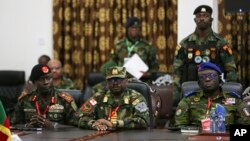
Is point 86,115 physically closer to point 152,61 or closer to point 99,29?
point 152,61

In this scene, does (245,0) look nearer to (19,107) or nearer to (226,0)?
(226,0)

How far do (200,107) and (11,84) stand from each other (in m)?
4.54

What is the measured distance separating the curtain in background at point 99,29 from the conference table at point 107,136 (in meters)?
4.37

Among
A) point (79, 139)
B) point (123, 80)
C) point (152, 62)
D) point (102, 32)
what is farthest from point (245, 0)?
point (79, 139)

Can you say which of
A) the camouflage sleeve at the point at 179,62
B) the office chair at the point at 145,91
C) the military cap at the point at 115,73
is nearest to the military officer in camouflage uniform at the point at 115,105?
the military cap at the point at 115,73

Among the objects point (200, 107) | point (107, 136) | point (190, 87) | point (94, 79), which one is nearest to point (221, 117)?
point (200, 107)

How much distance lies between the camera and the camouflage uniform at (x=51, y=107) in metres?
5.76

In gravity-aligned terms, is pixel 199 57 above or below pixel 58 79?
above

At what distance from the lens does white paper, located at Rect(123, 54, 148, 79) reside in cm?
755

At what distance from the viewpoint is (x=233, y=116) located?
16.8ft

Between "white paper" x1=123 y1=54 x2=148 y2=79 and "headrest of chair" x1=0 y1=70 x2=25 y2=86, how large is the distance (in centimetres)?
226

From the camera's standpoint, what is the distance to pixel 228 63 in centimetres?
652

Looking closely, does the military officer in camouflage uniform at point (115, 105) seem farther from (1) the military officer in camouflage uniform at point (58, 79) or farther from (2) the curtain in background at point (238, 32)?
(2) the curtain in background at point (238, 32)

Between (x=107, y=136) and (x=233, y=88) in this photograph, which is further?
(x=233, y=88)
